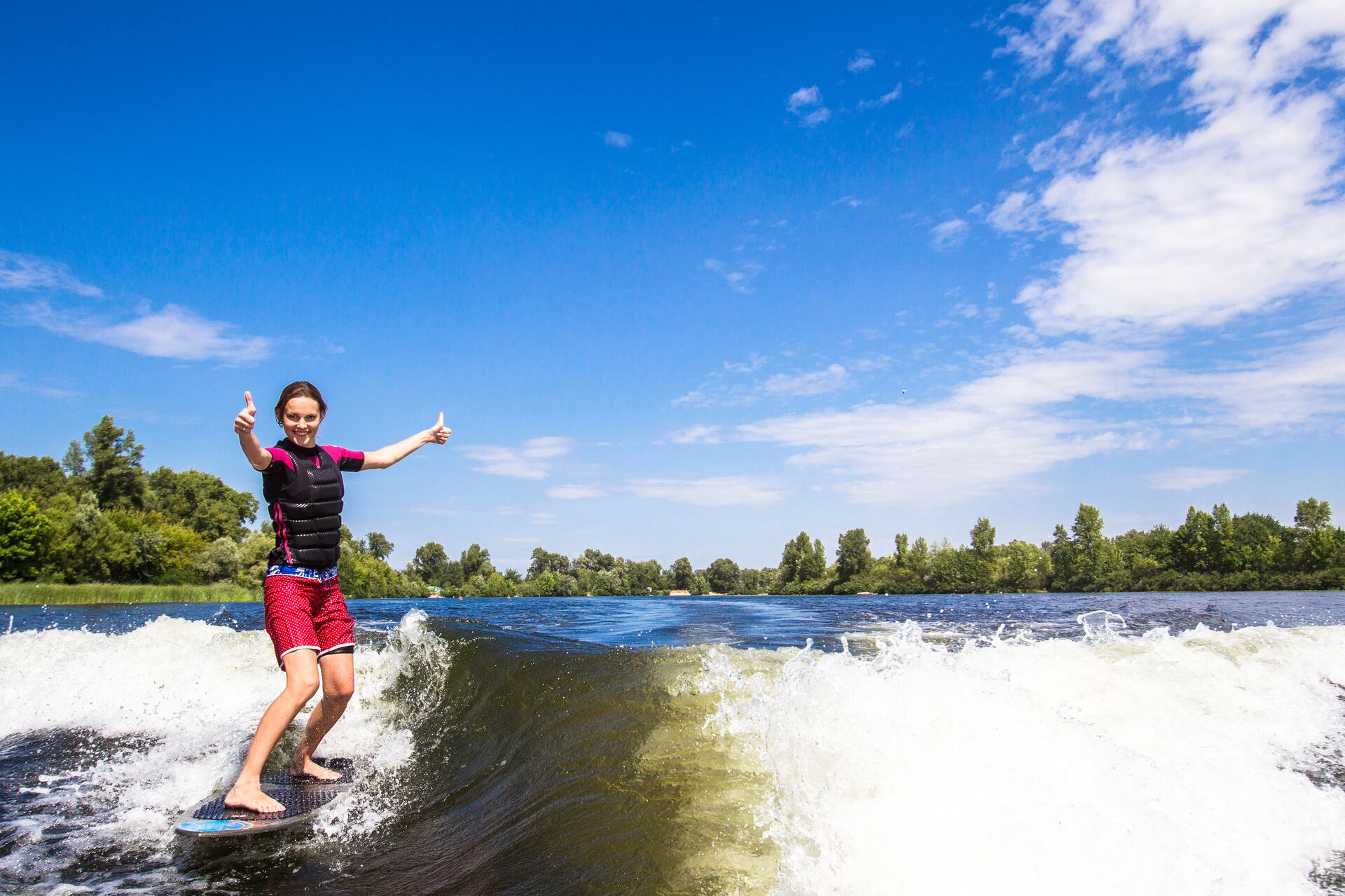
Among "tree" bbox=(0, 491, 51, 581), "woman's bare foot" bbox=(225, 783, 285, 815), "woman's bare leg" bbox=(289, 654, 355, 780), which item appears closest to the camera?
"woman's bare foot" bbox=(225, 783, 285, 815)

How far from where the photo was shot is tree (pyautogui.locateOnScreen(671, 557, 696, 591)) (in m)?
130

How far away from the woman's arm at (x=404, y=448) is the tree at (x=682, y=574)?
126 m

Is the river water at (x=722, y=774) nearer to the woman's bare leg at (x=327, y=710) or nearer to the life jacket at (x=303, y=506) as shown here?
the woman's bare leg at (x=327, y=710)

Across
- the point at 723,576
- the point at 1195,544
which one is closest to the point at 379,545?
the point at 723,576

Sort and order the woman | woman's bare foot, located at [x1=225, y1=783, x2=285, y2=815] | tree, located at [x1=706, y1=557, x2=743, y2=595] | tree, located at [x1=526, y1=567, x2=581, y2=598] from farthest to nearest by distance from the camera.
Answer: tree, located at [x1=706, y1=557, x2=743, y2=595] < tree, located at [x1=526, y1=567, x2=581, y2=598] < the woman < woman's bare foot, located at [x1=225, y1=783, x2=285, y2=815]

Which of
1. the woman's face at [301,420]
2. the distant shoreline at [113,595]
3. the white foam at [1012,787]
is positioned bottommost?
the distant shoreline at [113,595]

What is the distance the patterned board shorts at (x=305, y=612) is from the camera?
14.5 ft

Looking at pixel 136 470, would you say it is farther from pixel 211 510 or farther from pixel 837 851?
pixel 837 851

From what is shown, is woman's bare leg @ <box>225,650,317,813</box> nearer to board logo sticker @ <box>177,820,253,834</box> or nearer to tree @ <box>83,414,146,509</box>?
board logo sticker @ <box>177,820,253,834</box>

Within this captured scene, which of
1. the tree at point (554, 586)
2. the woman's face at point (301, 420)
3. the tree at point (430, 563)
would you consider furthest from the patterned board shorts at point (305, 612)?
the tree at point (430, 563)

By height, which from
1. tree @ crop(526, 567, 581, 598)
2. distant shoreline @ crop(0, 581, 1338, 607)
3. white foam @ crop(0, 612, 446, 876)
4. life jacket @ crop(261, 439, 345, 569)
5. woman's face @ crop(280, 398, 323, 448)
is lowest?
tree @ crop(526, 567, 581, 598)

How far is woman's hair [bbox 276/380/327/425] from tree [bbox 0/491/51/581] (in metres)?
60.2

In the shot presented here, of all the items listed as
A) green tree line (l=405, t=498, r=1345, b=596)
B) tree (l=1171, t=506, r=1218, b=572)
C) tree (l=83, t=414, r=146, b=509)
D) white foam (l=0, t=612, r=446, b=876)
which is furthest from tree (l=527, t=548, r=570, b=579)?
white foam (l=0, t=612, r=446, b=876)

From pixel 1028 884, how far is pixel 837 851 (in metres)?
0.71
